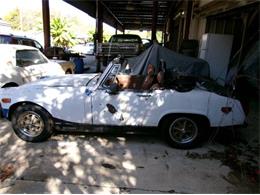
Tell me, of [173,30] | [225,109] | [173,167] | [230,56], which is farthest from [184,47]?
[173,30]

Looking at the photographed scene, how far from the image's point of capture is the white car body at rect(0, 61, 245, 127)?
3730mm

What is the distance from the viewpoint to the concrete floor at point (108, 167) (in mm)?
2963

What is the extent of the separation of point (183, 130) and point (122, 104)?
104cm

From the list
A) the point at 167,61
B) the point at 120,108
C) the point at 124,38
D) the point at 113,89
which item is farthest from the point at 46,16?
the point at 120,108

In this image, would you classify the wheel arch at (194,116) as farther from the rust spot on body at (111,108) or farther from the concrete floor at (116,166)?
the rust spot on body at (111,108)

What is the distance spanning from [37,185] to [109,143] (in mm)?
1414

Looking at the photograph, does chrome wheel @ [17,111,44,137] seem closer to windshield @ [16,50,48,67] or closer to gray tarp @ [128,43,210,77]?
gray tarp @ [128,43,210,77]

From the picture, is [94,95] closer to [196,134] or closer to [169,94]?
[169,94]

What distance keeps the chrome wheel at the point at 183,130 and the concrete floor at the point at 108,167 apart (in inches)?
7.9

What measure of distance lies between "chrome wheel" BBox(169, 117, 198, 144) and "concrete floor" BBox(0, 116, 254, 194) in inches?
7.9

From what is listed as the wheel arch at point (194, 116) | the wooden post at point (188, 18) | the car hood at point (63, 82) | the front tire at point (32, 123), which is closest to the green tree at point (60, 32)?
the wooden post at point (188, 18)

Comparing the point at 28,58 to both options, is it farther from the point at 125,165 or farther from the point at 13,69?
the point at 125,165

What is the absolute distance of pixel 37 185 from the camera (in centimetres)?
293

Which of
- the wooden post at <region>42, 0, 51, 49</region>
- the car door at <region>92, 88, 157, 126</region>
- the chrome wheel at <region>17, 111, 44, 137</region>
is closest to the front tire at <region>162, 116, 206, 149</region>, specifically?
the car door at <region>92, 88, 157, 126</region>
